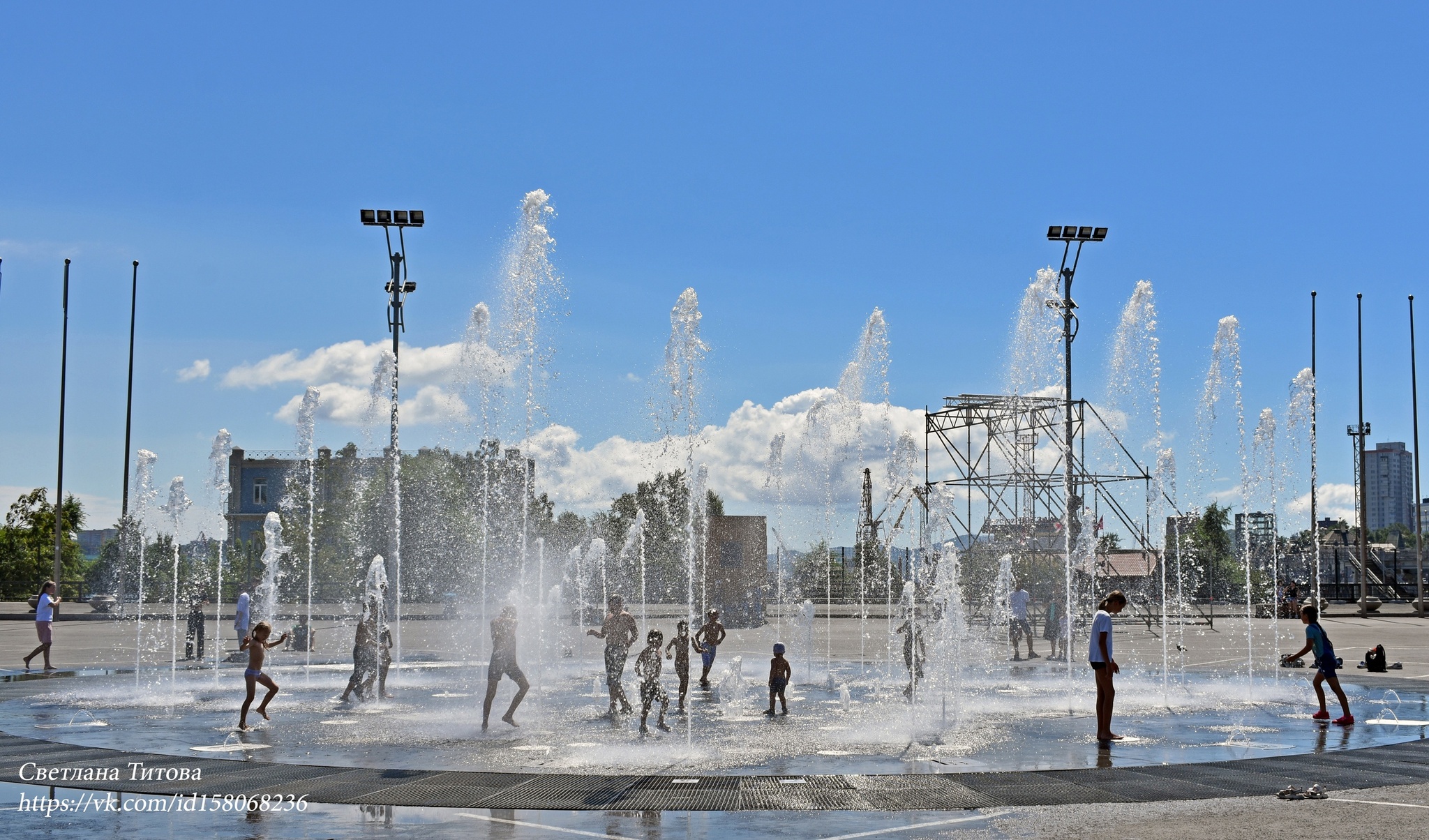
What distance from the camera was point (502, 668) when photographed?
1375 centimetres

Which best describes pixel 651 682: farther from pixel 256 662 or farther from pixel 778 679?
pixel 256 662

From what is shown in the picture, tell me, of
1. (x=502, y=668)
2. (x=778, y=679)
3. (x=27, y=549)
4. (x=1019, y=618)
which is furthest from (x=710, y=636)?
(x=27, y=549)

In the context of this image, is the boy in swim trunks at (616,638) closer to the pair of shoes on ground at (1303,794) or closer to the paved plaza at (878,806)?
the paved plaza at (878,806)

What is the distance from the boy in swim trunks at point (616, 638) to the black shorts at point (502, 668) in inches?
37.2

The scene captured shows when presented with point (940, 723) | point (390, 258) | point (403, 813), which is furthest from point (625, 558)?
point (403, 813)

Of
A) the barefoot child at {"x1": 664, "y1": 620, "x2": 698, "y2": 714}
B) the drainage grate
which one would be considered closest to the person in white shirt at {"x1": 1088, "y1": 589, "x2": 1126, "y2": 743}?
the barefoot child at {"x1": 664, "y1": 620, "x2": 698, "y2": 714}

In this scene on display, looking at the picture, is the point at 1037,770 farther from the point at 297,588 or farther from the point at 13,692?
the point at 297,588

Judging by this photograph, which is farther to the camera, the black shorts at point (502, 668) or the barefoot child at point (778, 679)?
the barefoot child at point (778, 679)

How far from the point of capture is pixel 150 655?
2658cm

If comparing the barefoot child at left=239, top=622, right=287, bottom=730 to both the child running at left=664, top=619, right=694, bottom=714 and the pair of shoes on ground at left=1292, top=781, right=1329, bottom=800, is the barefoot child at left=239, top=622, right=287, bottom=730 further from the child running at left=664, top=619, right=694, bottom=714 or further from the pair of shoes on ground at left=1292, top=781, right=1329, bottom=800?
the pair of shoes on ground at left=1292, top=781, right=1329, bottom=800

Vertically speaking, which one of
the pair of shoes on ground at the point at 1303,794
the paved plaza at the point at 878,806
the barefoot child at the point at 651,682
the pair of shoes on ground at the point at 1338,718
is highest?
the barefoot child at the point at 651,682

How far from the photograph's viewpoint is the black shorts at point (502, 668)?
1370 cm

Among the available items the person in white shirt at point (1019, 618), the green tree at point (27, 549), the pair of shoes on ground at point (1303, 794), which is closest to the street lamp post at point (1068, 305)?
the person in white shirt at point (1019, 618)

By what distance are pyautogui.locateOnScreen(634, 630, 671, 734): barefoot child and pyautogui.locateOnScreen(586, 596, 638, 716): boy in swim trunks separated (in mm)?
245
